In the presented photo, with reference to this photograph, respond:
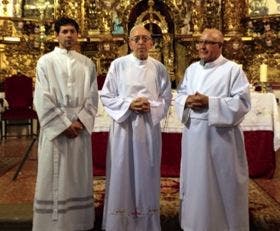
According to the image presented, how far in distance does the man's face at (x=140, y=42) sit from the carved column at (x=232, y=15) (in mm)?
7298

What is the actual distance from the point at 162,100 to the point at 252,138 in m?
2.34

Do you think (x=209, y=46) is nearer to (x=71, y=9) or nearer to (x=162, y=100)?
(x=162, y=100)

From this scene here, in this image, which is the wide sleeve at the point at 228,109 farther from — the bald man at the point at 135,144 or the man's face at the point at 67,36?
the man's face at the point at 67,36

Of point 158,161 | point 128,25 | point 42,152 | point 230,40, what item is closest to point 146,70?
point 158,161

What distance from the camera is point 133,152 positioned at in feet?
13.9

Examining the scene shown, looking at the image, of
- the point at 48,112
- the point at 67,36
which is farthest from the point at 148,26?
the point at 48,112

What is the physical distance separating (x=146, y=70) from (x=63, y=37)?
0.76 m

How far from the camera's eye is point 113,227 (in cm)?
412

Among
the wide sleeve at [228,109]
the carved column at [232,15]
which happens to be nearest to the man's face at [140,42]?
the wide sleeve at [228,109]

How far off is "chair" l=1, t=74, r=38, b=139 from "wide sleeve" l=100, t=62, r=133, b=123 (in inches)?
190

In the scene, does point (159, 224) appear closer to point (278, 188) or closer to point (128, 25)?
point (278, 188)

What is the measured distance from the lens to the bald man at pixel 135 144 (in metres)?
4.16

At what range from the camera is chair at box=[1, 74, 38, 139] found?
8977 millimetres

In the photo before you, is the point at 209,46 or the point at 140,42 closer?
the point at 209,46
